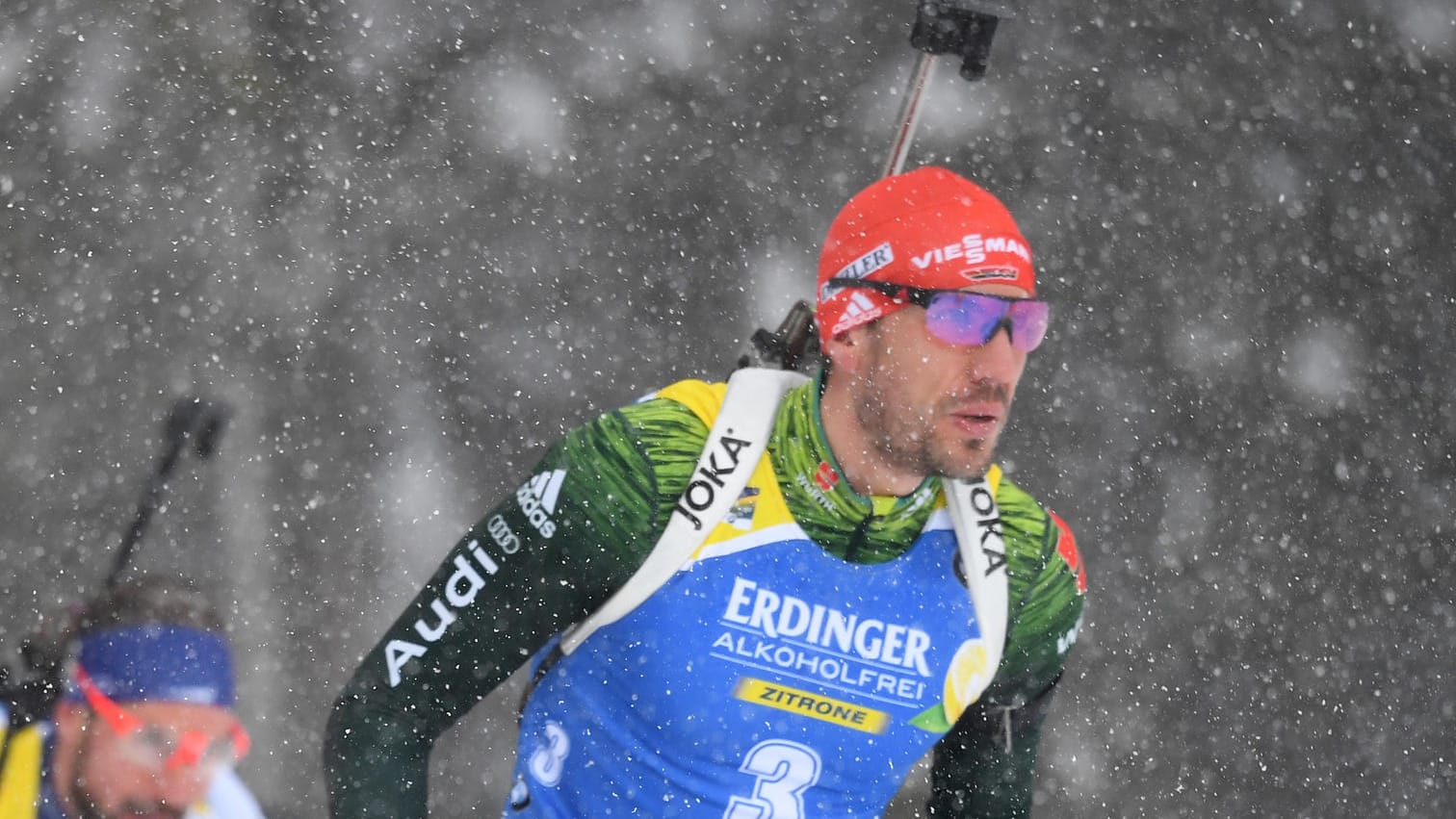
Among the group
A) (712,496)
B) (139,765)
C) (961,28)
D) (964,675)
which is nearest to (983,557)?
(964,675)

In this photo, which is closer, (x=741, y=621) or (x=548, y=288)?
(x=741, y=621)

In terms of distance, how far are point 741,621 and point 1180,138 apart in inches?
284

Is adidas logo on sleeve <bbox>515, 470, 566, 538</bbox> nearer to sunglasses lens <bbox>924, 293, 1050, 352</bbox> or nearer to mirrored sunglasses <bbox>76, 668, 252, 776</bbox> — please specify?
sunglasses lens <bbox>924, 293, 1050, 352</bbox>

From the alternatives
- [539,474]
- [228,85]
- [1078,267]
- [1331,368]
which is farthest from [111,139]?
Result: [539,474]

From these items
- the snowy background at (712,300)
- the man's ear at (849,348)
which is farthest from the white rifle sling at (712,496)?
the snowy background at (712,300)

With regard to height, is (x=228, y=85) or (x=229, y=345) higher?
(x=228, y=85)

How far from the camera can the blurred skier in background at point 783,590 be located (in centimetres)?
262

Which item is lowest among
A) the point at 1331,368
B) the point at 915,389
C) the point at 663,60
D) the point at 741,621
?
the point at 1331,368

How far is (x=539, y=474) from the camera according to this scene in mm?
2670

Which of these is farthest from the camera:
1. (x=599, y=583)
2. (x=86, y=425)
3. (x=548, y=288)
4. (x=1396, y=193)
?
(x=548, y=288)

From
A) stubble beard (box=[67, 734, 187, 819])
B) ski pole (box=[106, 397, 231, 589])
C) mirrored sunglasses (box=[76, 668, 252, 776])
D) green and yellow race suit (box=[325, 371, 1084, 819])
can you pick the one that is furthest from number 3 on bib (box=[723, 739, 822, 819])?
ski pole (box=[106, 397, 231, 589])

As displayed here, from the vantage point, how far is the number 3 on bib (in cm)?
273

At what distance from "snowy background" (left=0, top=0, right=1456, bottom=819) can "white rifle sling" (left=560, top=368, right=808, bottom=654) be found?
6.06 m

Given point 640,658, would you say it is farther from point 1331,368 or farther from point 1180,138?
point 1180,138
